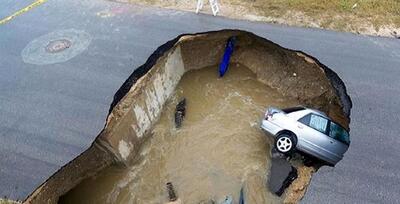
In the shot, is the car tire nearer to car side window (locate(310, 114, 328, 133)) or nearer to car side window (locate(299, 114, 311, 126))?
car side window (locate(299, 114, 311, 126))

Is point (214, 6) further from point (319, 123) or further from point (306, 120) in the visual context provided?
point (319, 123)

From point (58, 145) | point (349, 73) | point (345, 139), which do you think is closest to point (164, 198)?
point (58, 145)

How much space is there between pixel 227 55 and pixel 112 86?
4509mm

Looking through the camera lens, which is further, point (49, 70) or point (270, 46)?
point (270, 46)

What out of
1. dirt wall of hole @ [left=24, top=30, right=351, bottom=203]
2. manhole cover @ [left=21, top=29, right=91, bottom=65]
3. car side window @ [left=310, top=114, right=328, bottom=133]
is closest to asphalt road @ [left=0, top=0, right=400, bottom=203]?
manhole cover @ [left=21, top=29, right=91, bottom=65]

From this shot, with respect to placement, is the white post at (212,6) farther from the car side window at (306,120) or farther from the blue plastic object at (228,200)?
the blue plastic object at (228,200)

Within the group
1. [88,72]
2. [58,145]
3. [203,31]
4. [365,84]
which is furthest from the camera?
[203,31]

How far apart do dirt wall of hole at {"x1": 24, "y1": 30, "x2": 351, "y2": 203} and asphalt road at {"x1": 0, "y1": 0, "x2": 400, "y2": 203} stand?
353 millimetres

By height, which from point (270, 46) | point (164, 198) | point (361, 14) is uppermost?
point (361, 14)

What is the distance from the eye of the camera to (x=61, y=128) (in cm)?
1063

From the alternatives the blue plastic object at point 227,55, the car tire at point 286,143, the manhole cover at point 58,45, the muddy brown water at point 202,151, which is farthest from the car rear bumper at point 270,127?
the manhole cover at point 58,45

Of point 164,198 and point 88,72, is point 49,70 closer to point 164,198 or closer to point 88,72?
point 88,72

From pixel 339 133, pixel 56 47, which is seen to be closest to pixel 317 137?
pixel 339 133

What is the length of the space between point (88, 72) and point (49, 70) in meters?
1.27
